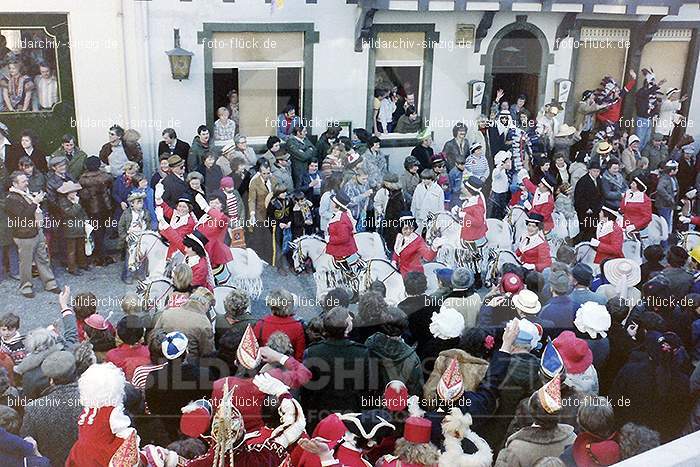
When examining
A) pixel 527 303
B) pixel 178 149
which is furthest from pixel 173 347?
pixel 178 149

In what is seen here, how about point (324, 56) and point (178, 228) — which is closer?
point (178, 228)

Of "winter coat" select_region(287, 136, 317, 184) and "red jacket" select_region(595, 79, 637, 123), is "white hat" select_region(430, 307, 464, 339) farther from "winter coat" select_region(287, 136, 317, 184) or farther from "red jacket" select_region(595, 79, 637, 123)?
"red jacket" select_region(595, 79, 637, 123)

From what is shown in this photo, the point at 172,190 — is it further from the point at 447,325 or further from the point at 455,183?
A: the point at 447,325

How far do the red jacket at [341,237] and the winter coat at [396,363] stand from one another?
294 centimetres

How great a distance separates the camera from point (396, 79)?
35.0 feet

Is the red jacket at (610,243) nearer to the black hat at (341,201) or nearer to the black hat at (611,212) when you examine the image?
the black hat at (611,212)

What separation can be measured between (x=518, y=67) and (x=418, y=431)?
876 cm

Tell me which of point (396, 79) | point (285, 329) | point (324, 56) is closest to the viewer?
point (285, 329)

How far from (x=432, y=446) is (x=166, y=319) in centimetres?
216

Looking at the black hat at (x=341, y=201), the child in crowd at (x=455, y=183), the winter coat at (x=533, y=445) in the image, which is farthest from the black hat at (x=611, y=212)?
the winter coat at (x=533, y=445)

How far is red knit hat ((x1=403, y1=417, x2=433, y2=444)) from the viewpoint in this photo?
11.9ft

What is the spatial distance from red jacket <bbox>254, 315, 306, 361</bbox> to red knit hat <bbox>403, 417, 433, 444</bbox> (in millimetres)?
1418

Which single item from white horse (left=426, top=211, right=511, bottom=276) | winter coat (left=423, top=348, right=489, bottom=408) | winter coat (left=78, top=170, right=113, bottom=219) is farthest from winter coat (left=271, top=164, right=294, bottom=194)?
winter coat (left=423, top=348, right=489, bottom=408)

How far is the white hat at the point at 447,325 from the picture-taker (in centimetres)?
493
